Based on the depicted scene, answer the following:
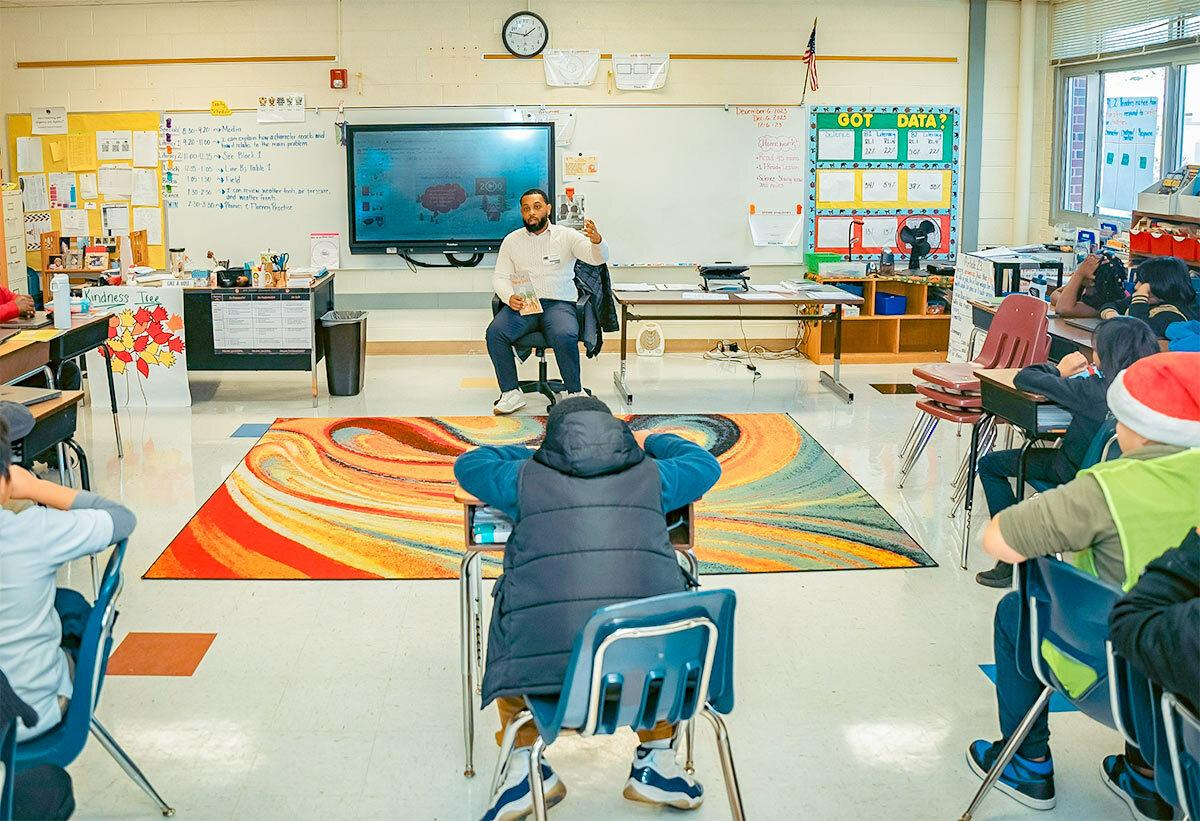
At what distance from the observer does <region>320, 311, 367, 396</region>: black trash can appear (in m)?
7.62

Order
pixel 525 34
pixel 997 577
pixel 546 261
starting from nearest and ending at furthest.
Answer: pixel 997 577, pixel 546 261, pixel 525 34

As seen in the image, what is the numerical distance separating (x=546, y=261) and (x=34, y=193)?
4.00m

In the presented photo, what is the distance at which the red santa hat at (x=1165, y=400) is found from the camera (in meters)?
2.50

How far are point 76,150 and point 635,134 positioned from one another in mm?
3900

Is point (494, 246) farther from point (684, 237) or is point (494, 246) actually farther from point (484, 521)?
point (484, 521)

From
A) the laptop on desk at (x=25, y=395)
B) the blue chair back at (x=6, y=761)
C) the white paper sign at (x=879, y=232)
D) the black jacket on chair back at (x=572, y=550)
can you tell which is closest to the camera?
the blue chair back at (x=6, y=761)

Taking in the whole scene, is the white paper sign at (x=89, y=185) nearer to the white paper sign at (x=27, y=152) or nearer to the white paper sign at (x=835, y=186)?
the white paper sign at (x=27, y=152)

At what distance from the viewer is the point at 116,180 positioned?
888cm

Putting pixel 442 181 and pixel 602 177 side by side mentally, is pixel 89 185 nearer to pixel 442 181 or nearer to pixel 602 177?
pixel 442 181

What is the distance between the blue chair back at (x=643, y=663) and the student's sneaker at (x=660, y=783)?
0.55m

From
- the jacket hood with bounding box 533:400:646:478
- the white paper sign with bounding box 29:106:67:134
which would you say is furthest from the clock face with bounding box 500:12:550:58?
the jacket hood with bounding box 533:400:646:478

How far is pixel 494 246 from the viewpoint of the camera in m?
8.89

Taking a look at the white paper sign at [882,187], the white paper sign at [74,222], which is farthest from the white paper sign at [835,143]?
the white paper sign at [74,222]

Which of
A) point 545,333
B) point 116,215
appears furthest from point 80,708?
point 116,215
